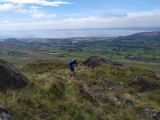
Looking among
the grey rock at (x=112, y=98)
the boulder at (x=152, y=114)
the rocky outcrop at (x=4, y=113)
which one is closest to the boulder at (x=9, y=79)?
the rocky outcrop at (x=4, y=113)

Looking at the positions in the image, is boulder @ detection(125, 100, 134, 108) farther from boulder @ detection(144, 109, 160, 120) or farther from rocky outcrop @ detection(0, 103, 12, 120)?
rocky outcrop @ detection(0, 103, 12, 120)

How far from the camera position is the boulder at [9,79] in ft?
53.5

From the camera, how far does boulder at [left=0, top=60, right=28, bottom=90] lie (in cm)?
1631

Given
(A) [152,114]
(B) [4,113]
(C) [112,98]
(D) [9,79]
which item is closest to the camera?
(B) [4,113]

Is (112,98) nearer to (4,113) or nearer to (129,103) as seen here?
(129,103)

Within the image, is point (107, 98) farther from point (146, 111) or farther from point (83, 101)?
point (83, 101)

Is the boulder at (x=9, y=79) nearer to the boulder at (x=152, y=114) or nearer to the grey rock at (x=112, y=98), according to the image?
the grey rock at (x=112, y=98)

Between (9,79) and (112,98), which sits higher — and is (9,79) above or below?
above

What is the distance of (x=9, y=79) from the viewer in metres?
16.6

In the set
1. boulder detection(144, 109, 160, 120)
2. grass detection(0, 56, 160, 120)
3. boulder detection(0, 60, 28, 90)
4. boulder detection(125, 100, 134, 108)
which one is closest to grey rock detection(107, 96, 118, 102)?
grass detection(0, 56, 160, 120)

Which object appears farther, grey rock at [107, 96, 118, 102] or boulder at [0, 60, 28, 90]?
grey rock at [107, 96, 118, 102]

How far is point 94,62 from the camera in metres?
49.4

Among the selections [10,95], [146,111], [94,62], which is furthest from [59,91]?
[94,62]

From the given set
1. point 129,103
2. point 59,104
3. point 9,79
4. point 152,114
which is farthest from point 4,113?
point 129,103
